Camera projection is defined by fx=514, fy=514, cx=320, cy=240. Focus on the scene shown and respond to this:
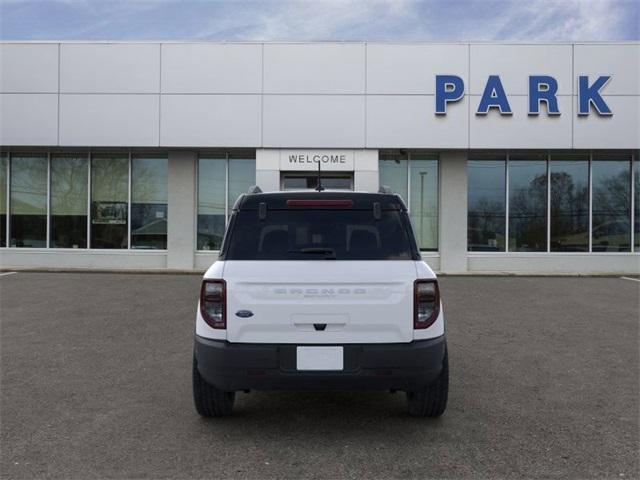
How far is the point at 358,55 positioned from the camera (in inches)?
569

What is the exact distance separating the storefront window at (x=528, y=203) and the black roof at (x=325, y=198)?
12724 mm

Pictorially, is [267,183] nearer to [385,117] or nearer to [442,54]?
[385,117]

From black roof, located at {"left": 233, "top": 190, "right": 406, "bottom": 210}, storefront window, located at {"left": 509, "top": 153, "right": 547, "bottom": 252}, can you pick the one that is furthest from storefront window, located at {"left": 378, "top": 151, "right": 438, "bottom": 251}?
black roof, located at {"left": 233, "top": 190, "right": 406, "bottom": 210}

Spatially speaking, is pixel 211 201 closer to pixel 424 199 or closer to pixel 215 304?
pixel 424 199

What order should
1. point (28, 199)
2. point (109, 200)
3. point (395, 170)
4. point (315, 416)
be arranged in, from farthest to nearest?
point (28, 199)
point (109, 200)
point (395, 170)
point (315, 416)

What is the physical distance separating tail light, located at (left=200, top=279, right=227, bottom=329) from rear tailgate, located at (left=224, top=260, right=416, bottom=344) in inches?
1.6

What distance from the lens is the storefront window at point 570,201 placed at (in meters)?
15.5

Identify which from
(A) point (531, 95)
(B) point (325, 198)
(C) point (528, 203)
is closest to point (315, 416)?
(B) point (325, 198)

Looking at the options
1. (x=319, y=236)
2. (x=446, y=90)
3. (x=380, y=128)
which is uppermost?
(x=446, y=90)

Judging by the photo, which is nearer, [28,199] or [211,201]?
[211,201]

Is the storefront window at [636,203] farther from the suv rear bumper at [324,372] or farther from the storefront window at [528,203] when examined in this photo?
the suv rear bumper at [324,372]

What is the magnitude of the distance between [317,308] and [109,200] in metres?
13.9

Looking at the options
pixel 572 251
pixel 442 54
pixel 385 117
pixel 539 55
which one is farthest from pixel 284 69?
pixel 572 251

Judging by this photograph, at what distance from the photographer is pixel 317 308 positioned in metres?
3.55
